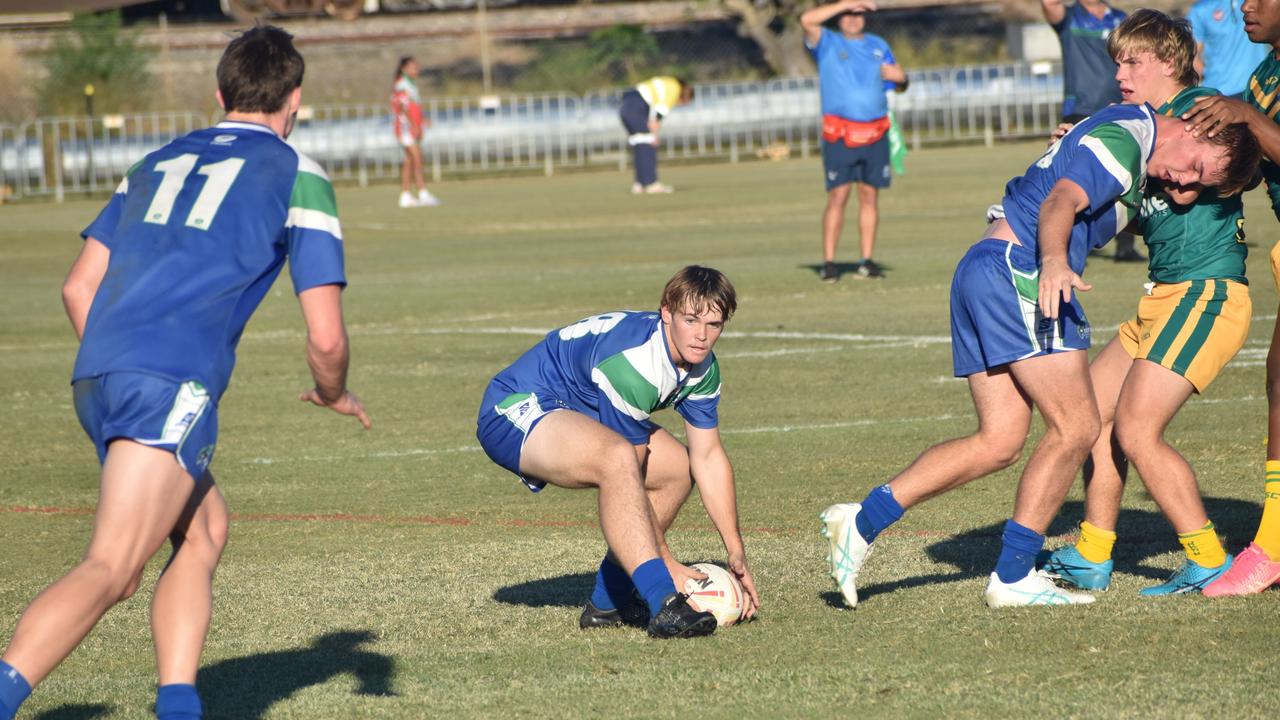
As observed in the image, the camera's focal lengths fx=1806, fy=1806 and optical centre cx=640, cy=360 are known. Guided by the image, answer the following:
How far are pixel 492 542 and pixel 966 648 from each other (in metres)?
2.54

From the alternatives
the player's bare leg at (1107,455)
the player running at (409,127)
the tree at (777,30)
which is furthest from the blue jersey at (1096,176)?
the tree at (777,30)

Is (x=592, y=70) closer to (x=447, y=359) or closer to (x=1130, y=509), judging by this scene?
(x=447, y=359)

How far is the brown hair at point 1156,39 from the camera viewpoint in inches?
247

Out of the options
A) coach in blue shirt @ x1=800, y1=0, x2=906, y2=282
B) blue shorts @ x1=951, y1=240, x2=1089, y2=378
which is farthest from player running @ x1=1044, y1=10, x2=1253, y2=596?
coach in blue shirt @ x1=800, y1=0, x2=906, y2=282

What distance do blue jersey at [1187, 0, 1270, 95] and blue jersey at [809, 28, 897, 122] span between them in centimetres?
271

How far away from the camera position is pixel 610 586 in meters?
6.14

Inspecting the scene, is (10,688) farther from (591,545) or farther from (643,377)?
(591,545)

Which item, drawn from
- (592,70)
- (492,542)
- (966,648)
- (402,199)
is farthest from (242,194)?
(592,70)

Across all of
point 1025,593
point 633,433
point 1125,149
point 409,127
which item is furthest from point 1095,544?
point 409,127

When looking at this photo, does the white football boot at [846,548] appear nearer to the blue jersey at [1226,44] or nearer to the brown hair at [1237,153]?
A: the brown hair at [1237,153]

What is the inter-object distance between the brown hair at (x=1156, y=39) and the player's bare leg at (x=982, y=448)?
4.01 ft

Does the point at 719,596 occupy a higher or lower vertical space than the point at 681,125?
lower

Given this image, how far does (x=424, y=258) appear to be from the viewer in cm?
2088

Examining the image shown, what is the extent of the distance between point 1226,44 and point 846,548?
980 cm
